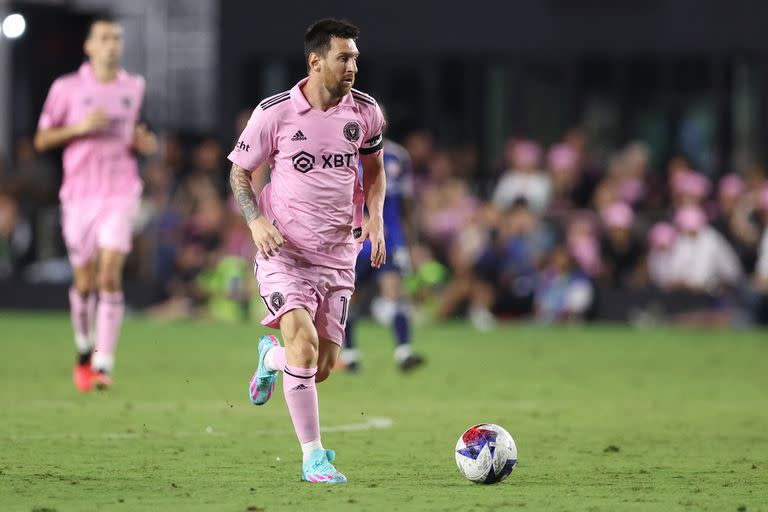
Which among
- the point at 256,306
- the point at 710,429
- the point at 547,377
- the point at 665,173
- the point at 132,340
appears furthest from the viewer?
the point at 665,173

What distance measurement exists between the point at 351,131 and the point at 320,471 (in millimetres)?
1747

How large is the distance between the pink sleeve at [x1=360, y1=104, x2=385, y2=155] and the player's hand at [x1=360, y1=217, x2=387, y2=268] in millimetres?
374

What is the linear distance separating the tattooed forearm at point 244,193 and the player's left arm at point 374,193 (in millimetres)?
697

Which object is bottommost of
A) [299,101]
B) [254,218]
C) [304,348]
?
[304,348]

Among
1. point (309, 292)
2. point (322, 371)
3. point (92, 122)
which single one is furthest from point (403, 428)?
point (92, 122)

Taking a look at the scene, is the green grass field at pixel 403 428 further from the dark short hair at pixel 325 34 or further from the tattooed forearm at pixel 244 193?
the dark short hair at pixel 325 34

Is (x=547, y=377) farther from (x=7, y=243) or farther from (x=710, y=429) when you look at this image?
(x=7, y=243)

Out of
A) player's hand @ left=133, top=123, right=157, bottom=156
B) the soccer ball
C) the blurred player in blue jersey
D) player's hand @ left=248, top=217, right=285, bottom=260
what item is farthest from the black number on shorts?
the blurred player in blue jersey

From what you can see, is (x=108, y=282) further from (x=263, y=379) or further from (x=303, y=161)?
(x=303, y=161)

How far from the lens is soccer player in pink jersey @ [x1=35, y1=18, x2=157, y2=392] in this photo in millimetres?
12039

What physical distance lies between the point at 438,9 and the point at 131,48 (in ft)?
17.2

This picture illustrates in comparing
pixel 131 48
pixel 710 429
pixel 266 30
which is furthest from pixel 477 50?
pixel 710 429

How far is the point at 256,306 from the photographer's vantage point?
21.6 metres

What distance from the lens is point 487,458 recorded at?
727 cm
